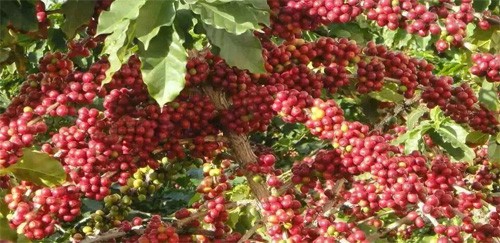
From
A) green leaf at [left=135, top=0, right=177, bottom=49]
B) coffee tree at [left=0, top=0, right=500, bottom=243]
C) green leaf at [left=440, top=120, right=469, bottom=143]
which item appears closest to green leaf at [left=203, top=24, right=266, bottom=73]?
coffee tree at [left=0, top=0, right=500, bottom=243]

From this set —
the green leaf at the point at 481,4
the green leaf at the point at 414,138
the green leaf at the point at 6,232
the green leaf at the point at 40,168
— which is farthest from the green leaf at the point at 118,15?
the green leaf at the point at 414,138

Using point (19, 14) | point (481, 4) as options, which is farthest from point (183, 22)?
point (481, 4)

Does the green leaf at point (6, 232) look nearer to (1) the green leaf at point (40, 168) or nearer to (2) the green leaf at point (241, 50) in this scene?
(1) the green leaf at point (40, 168)

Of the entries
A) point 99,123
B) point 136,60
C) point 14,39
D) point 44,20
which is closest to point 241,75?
point 136,60

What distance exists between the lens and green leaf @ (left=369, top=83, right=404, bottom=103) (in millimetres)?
2896

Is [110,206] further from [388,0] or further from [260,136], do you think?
[260,136]

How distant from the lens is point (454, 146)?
2.66m

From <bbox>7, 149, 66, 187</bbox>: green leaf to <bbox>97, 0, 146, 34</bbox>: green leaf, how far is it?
457mm

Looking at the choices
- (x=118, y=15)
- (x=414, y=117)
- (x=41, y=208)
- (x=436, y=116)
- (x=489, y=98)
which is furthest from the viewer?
(x=414, y=117)

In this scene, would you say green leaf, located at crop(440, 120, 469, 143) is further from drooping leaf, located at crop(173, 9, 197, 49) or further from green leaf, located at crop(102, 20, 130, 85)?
green leaf, located at crop(102, 20, 130, 85)

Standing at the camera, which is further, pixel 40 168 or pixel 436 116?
pixel 436 116

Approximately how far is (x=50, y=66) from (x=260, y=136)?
11.0 ft

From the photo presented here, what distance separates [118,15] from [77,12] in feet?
0.81

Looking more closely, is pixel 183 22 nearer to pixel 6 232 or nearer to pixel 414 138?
pixel 6 232
